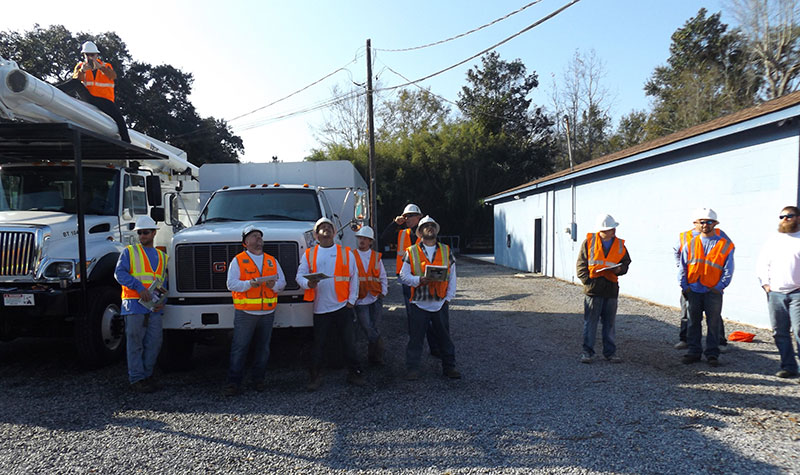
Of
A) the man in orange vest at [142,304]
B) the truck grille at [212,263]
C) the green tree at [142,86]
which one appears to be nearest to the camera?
the man in orange vest at [142,304]

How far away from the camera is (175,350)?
607 centimetres

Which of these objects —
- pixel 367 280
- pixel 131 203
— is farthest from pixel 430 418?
pixel 131 203

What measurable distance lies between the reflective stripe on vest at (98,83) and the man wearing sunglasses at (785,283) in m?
8.59

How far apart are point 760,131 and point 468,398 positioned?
7.00 m

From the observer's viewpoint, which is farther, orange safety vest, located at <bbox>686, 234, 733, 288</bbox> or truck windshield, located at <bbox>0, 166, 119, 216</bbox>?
truck windshield, located at <bbox>0, 166, 119, 216</bbox>

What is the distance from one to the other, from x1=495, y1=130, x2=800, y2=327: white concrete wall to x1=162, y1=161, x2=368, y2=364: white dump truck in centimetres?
644

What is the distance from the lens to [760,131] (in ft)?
27.4

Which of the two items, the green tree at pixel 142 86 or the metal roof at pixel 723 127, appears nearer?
the metal roof at pixel 723 127

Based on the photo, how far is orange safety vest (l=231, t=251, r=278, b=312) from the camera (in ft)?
17.0

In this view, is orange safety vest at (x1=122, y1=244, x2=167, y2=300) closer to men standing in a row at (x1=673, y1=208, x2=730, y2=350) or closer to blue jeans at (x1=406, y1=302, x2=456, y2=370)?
blue jeans at (x1=406, y1=302, x2=456, y2=370)

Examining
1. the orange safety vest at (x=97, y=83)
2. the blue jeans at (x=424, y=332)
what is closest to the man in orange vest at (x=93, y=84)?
the orange safety vest at (x=97, y=83)

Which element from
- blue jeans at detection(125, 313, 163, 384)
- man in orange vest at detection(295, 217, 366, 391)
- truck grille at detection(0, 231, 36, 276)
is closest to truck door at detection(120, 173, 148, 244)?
truck grille at detection(0, 231, 36, 276)

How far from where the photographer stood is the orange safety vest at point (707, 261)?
5.95m

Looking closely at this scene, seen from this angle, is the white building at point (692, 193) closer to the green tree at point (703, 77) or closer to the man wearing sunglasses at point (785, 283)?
the man wearing sunglasses at point (785, 283)
